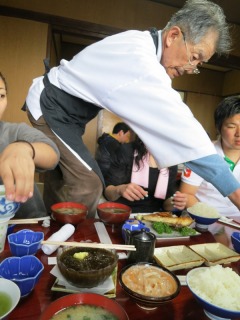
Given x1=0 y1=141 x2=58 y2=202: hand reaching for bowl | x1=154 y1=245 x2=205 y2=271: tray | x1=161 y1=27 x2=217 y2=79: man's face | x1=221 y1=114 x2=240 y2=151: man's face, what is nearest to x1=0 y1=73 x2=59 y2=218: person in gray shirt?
x1=0 y1=141 x2=58 y2=202: hand reaching for bowl

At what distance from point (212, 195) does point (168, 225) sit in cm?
93

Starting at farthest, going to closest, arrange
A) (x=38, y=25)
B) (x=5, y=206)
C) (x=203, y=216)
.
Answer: (x=38, y=25) < (x=203, y=216) < (x=5, y=206)

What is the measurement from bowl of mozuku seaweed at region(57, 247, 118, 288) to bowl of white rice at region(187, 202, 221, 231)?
73 centimetres

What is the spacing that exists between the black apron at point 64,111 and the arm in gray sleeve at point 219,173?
88 centimetres

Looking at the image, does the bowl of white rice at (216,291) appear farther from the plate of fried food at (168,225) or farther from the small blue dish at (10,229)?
the small blue dish at (10,229)

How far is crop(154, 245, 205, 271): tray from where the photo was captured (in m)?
1.02

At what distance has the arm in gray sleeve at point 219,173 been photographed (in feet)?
3.97

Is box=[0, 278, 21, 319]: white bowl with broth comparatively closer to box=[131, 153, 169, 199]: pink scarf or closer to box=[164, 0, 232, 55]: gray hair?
box=[164, 0, 232, 55]: gray hair

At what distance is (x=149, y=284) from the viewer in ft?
2.75

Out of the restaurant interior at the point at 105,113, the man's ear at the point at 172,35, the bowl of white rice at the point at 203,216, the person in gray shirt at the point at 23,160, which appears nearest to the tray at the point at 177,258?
the restaurant interior at the point at 105,113

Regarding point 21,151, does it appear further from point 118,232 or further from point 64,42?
point 64,42

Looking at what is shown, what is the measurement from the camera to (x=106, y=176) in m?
2.40

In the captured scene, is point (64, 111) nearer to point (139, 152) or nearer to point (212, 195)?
point (139, 152)

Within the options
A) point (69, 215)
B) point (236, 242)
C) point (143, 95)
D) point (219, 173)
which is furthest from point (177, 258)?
point (143, 95)
